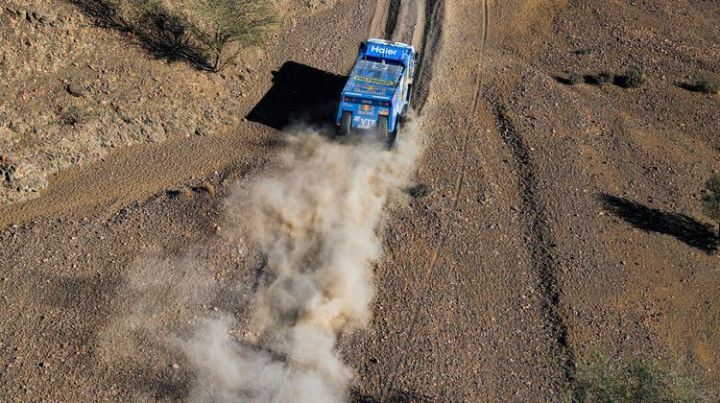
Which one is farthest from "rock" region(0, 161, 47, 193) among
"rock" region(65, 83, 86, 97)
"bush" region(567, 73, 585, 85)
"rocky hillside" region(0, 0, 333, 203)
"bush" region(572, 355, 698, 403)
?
"bush" region(567, 73, 585, 85)

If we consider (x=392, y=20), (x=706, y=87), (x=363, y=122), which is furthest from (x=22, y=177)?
(x=706, y=87)

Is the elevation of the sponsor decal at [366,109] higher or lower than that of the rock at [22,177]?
higher

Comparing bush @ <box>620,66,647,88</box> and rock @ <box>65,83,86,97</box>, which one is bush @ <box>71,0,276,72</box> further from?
bush @ <box>620,66,647,88</box>

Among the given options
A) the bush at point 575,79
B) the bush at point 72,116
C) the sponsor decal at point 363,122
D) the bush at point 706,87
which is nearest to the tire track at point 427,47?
→ the sponsor decal at point 363,122

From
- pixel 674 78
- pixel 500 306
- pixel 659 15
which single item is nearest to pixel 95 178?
pixel 500 306

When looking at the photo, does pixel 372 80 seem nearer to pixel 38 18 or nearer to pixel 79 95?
pixel 79 95

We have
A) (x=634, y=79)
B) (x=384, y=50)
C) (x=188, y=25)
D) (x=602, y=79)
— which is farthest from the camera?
(x=602, y=79)

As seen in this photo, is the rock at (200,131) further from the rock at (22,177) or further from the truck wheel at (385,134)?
the truck wheel at (385,134)
